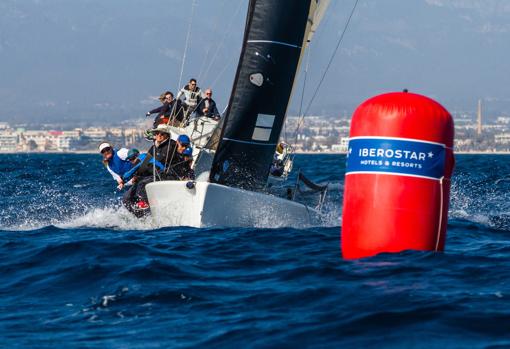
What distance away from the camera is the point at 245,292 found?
24.1ft

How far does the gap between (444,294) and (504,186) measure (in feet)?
49.5

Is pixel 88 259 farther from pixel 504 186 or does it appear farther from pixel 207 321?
pixel 504 186

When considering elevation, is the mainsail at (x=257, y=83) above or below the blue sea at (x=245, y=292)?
above

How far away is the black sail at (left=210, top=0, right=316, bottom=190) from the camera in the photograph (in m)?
12.8

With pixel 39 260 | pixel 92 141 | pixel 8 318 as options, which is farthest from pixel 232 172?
pixel 92 141

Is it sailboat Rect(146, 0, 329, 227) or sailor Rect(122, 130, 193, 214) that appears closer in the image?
sailboat Rect(146, 0, 329, 227)

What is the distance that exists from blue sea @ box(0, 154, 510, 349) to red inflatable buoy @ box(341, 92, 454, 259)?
0.60 feet

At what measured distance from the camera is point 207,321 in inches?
258

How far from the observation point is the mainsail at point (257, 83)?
41.8 ft

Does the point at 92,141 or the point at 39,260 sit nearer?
the point at 39,260

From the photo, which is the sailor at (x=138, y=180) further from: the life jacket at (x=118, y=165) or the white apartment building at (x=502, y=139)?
the white apartment building at (x=502, y=139)

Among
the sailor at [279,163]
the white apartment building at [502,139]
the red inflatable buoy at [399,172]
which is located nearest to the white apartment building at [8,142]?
the white apartment building at [502,139]

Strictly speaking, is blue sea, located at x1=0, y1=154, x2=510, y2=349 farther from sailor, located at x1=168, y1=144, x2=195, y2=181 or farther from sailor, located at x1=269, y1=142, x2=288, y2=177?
sailor, located at x1=269, y1=142, x2=288, y2=177


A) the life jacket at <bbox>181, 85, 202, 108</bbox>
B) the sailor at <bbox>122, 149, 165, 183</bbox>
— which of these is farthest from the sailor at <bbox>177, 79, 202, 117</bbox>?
the sailor at <bbox>122, 149, 165, 183</bbox>
